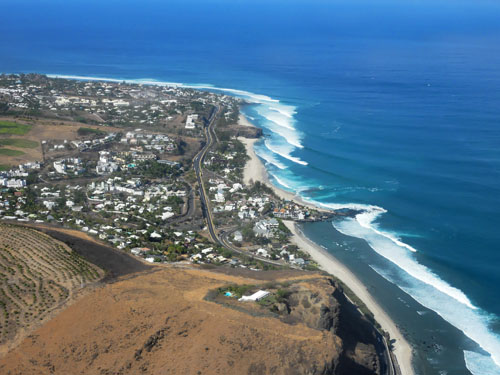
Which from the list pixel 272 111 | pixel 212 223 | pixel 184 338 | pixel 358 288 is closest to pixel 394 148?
pixel 272 111

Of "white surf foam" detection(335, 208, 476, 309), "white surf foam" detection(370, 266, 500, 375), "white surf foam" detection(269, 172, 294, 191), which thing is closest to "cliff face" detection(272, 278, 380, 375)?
"white surf foam" detection(370, 266, 500, 375)

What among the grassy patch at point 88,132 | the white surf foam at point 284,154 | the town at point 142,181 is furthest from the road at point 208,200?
the grassy patch at point 88,132

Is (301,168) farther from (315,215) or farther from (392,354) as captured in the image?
(392,354)

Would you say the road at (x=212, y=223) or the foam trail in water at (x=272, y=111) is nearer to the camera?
the road at (x=212, y=223)

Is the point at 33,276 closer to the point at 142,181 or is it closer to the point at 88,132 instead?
the point at 142,181

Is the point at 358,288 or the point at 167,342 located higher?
the point at 167,342

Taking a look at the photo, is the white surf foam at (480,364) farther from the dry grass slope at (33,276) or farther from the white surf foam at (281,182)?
the white surf foam at (281,182)

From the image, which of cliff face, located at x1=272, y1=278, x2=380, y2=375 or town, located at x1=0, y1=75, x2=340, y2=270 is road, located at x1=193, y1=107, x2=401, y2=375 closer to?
town, located at x1=0, y1=75, x2=340, y2=270
